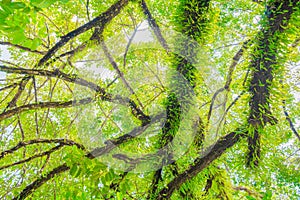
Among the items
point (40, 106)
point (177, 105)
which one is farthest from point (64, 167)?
point (177, 105)

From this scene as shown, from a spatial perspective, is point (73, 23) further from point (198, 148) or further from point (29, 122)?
point (198, 148)

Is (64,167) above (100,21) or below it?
below

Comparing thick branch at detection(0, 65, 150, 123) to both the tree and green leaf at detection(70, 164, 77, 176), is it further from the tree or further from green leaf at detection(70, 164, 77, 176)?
green leaf at detection(70, 164, 77, 176)

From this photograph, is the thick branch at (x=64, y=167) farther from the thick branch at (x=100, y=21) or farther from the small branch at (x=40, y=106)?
the thick branch at (x=100, y=21)

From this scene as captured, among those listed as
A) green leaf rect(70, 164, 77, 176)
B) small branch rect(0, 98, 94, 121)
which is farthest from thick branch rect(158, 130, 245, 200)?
small branch rect(0, 98, 94, 121)

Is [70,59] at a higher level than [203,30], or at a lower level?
higher

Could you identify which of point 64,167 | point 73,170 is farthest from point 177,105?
point 64,167

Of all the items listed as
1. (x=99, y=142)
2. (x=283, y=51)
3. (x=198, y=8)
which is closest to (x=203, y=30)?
(x=198, y=8)

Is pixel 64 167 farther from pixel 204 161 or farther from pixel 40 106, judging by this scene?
pixel 204 161

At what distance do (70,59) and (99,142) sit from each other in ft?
0.81

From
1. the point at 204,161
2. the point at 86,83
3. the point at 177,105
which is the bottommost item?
the point at 204,161

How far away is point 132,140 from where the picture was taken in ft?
Result: 2.28

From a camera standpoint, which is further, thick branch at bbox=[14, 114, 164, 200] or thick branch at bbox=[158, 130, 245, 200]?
thick branch at bbox=[14, 114, 164, 200]

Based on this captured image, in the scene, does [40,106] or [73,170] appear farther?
[40,106]
